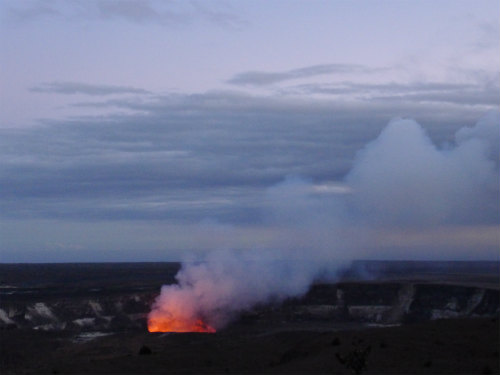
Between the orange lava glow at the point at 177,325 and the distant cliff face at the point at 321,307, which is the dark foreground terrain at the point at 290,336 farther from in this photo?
the orange lava glow at the point at 177,325

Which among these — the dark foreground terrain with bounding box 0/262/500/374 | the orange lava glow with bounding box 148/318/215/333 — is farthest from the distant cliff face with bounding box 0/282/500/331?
the orange lava glow with bounding box 148/318/215/333

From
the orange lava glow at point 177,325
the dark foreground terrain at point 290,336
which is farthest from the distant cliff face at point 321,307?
the orange lava glow at point 177,325

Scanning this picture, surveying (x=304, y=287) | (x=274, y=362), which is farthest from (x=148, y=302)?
(x=274, y=362)

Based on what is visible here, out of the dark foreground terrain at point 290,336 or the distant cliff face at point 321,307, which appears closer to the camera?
the dark foreground terrain at point 290,336

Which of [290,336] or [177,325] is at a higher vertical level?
[290,336]

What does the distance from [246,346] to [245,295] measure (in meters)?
30.3

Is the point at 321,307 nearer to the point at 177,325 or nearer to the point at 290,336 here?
the point at 177,325

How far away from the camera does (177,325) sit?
272 feet

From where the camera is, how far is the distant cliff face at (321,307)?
85.2 metres

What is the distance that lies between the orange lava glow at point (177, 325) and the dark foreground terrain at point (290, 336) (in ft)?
5.29

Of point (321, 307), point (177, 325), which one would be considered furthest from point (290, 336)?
point (321, 307)

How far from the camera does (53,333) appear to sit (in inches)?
2950

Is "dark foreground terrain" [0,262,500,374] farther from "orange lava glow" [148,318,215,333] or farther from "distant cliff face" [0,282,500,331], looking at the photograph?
"orange lava glow" [148,318,215,333]

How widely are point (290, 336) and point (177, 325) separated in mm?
24018
